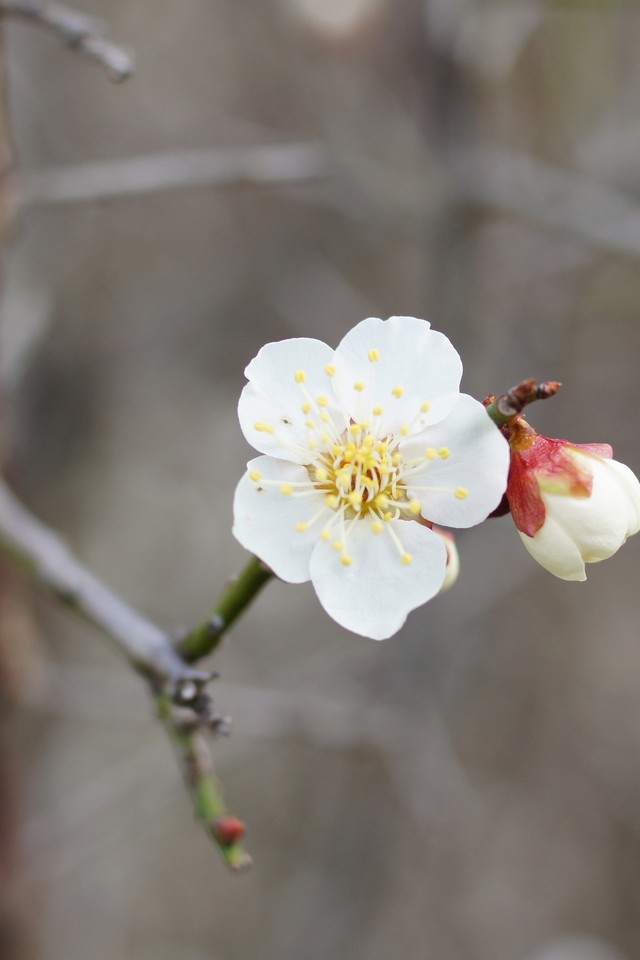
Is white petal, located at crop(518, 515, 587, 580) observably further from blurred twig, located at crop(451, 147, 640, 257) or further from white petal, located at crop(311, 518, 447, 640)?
blurred twig, located at crop(451, 147, 640, 257)

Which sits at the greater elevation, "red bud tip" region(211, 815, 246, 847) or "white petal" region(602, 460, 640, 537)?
"white petal" region(602, 460, 640, 537)

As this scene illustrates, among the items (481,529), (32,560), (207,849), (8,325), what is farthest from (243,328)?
(32,560)

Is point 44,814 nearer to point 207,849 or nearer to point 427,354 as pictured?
point 207,849

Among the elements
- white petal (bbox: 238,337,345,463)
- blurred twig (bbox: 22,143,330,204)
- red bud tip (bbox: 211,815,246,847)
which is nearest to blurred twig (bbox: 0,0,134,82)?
blurred twig (bbox: 22,143,330,204)

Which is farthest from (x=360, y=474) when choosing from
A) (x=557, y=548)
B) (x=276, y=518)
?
(x=557, y=548)

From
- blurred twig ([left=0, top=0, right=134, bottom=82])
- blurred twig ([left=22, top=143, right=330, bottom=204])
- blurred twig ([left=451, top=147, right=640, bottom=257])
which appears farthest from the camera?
blurred twig ([left=451, top=147, right=640, bottom=257])

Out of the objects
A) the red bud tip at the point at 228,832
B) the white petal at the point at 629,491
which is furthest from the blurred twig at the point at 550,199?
the red bud tip at the point at 228,832
